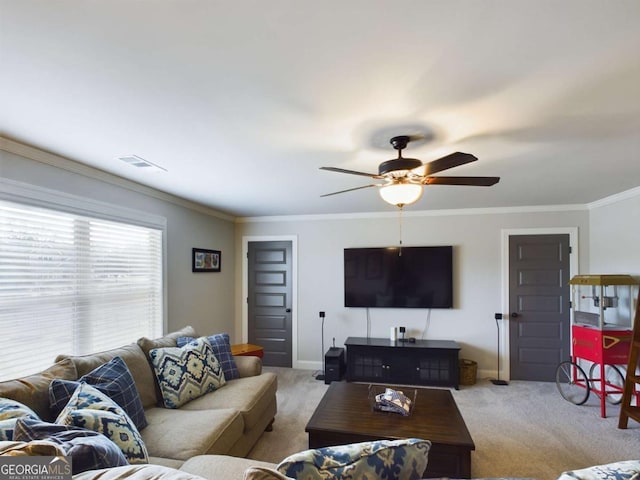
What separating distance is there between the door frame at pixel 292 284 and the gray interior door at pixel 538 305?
3.10 m

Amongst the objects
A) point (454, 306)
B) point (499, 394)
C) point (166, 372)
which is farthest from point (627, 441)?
point (166, 372)

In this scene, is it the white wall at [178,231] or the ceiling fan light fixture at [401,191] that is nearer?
the ceiling fan light fixture at [401,191]

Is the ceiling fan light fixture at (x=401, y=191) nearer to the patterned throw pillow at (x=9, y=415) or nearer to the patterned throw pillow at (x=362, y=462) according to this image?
the patterned throw pillow at (x=362, y=462)

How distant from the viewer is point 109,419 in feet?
5.11

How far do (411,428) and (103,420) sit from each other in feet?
5.99

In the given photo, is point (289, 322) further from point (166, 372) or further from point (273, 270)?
point (166, 372)

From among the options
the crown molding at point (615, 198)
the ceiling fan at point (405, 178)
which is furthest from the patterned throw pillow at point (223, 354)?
the crown molding at point (615, 198)

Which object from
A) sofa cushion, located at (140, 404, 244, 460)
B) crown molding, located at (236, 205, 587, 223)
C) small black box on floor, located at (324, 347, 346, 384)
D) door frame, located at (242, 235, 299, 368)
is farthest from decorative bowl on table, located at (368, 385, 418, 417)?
crown molding, located at (236, 205, 587, 223)

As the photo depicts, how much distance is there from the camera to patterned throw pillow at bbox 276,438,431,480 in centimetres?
95

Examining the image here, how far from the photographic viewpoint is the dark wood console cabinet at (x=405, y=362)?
427 centimetres

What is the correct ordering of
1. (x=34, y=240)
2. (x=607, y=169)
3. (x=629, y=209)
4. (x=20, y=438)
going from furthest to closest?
(x=629, y=209), (x=607, y=169), (x=34, y=240), (x=20, y=438)

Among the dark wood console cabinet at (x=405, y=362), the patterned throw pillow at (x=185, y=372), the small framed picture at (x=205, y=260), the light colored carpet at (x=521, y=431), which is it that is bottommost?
the light colored carpet at (x=521, y=431)

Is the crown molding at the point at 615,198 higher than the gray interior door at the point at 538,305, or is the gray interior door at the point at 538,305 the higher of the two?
the crown molding at the point at 615,198

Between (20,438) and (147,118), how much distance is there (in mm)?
1579
